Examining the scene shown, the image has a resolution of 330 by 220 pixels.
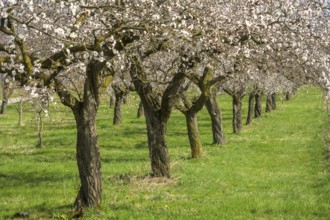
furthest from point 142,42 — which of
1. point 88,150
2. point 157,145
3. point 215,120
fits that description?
point 215,120

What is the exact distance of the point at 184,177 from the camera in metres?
20.5

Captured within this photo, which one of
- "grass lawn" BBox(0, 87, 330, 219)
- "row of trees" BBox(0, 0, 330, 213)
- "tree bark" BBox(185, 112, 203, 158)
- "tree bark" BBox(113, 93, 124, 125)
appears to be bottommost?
"grass lawn" BBox(0, 87, 330, 219)

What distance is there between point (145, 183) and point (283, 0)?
8423 mm

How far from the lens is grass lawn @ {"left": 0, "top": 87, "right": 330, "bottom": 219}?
1499cm

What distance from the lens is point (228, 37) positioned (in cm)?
1559

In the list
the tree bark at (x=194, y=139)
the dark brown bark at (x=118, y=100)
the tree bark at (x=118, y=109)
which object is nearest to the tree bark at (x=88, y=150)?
the tree bark at (x=194, y=139)

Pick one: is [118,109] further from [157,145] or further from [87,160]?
[87,160]

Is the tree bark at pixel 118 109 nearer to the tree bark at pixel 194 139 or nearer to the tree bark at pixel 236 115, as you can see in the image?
the tree bark at pixel 236 115

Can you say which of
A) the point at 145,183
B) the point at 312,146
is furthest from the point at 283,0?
the point at 312,146

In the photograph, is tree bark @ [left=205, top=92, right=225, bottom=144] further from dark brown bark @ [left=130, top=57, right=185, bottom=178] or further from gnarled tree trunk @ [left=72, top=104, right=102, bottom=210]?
gnarled tree trunk @ [left=72, top=104, right=102, bottom=210]

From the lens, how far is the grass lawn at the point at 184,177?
14992 millimetres

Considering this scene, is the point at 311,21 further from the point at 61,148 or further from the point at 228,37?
the point at 61,148

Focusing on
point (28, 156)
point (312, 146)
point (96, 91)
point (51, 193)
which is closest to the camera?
point (96, 91)

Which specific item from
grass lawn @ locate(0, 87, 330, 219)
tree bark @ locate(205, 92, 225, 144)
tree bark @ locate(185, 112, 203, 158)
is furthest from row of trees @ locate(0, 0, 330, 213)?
tree bark @ locate(205, 92, 225, 144)
